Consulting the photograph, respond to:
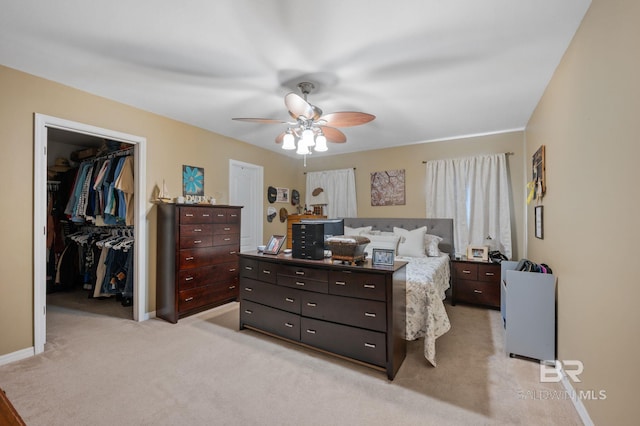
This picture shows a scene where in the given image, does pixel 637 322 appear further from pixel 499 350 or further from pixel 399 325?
pixel 499 350

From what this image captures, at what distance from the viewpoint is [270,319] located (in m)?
2.75

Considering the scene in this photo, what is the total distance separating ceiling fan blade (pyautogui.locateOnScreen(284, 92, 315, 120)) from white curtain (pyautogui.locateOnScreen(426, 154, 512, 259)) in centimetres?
286

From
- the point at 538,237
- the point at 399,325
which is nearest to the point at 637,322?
the point at 399,325

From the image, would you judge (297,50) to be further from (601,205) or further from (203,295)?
(203,295)

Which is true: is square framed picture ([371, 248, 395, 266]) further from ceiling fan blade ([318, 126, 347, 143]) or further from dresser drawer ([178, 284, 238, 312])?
dresser drawer ([178, 284, 238, 312])

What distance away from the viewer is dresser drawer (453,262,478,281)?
3787mm

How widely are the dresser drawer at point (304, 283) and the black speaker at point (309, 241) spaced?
0.21 m

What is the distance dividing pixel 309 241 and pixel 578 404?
84.8 inches

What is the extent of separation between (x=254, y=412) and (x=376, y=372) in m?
0.98

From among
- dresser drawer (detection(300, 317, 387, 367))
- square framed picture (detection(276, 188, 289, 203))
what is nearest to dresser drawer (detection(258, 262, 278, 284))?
dresser drawer (detection(300, 317, 387, 367))

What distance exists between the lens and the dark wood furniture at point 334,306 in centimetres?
212

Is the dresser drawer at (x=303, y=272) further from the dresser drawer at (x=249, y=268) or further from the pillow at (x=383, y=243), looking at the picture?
the pillow at (x=383, y=243)

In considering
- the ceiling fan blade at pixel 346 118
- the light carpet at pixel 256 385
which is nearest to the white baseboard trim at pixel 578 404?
the light carpet at pixel 256 385

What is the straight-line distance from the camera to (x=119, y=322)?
3.23 meters
